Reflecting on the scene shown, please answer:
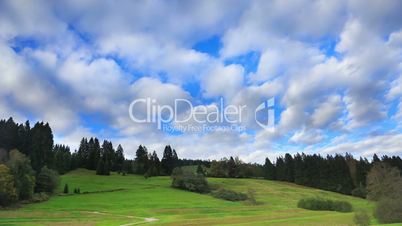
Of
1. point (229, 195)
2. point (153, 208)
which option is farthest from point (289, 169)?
point (153, 208)

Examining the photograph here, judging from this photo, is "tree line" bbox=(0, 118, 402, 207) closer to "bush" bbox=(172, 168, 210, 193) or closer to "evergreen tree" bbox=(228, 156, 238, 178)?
"evergreen tree" bbox=(228, 156, 238, 178)

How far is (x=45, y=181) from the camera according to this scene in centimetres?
10444

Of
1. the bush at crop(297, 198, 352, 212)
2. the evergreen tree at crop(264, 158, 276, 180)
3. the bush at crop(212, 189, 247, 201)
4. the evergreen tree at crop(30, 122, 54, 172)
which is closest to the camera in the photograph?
the bush at crop(297, 198, 352, 212)

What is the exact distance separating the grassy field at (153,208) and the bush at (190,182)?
3.76m

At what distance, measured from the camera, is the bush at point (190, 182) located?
12912cm

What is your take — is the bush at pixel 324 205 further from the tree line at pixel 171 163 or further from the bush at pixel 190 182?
the tree line at pixel 171 163

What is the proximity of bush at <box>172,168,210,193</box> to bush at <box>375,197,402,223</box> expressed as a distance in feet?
272

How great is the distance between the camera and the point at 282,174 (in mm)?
188500

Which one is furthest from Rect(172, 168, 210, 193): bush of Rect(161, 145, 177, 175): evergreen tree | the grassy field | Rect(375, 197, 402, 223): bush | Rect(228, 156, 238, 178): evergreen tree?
Rect(375, 197, 402, 223): bush

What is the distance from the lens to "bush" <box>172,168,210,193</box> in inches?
5084

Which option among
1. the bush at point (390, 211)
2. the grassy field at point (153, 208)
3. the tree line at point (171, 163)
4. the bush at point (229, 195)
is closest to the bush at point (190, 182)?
the grassy field at point (153, 208)

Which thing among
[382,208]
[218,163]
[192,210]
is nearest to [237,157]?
[218,163]

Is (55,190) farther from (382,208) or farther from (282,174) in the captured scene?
(282,174)

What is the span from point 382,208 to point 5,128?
106 metres
